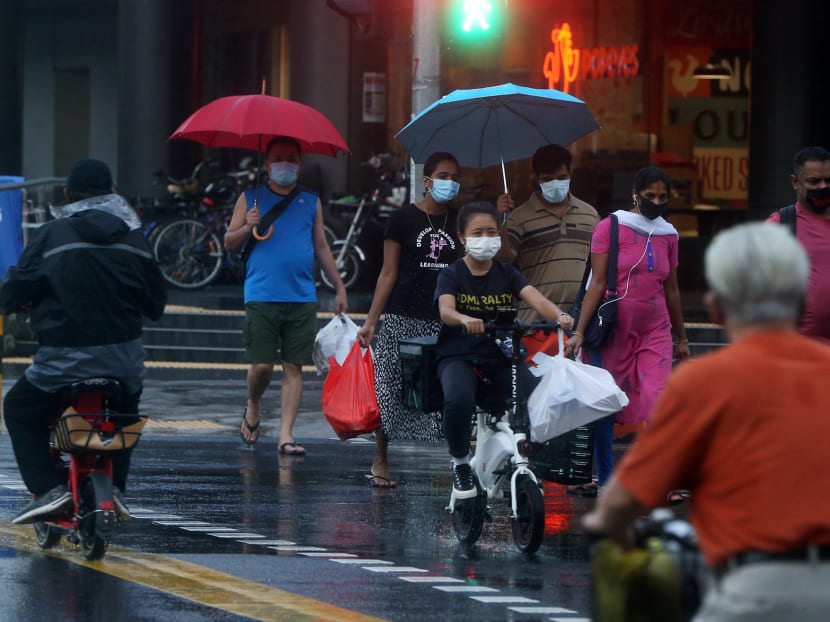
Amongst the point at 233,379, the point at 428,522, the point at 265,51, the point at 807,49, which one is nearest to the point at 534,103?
the point at 428,522

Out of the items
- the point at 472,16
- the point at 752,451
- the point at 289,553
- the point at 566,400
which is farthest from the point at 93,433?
the point at 472,16

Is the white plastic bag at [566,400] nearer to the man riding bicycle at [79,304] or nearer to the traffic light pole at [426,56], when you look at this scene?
the man riding bicycle at [79,304]

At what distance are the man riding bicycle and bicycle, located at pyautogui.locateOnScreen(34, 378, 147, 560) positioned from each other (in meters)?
0.06

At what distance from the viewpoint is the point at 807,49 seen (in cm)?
1755

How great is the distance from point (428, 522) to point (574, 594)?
1.93 meters

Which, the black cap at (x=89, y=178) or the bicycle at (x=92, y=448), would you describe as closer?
the bicycle at (x=92, y=448)

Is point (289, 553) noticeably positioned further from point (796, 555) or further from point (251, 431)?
point (796, 555)

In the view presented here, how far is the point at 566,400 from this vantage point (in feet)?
25.5

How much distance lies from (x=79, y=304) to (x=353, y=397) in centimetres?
272

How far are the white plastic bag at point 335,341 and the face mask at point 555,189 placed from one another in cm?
155

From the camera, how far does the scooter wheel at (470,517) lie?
26.0ft

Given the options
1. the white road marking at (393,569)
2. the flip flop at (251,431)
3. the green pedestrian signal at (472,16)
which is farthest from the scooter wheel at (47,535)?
the green pedestrian signal at (472,16)

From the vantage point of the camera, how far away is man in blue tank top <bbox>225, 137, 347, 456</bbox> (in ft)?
36.3

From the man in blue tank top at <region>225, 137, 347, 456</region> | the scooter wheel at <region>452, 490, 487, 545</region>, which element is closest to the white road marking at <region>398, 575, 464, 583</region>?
the scooter wheel at <region>452, 490, 487, 545</region>
